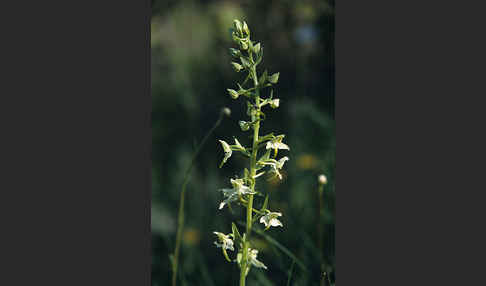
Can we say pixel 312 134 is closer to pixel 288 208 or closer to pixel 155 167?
pixel 288 208

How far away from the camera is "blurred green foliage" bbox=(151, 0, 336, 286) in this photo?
132 inches

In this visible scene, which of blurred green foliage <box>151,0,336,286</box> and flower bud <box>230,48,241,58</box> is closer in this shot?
flower bud <box>230,48,241,58</box>

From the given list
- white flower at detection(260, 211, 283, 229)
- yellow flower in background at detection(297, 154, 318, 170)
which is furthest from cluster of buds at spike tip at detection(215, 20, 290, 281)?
yellow flower in background at detection(297, 154, 318, 170)

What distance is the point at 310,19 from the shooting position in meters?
3.85

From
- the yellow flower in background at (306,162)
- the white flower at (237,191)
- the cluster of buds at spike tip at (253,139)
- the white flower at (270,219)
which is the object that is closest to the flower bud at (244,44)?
the cluster of buds at spike tip at (253,139)

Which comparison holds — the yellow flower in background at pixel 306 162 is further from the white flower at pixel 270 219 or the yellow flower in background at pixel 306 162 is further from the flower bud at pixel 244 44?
the flower bud at pixel 244 44

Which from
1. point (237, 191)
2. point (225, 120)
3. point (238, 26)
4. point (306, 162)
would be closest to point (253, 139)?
point (237, 191)

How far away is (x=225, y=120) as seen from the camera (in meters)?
4.46

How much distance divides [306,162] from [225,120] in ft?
3.09

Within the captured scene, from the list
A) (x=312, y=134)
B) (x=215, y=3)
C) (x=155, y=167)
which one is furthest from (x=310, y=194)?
(x=215, y=3)

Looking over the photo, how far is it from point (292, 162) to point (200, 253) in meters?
1.04

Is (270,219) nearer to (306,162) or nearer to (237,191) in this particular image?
(237,191)

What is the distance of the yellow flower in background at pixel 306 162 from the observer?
12.8 feet

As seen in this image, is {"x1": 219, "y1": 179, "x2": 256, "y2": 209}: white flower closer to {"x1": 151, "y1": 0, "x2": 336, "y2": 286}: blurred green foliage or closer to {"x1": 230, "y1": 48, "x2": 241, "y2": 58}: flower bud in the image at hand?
{"x1": 230, "y1": 48, "x2": 241, "y2": 58}: flower bud
